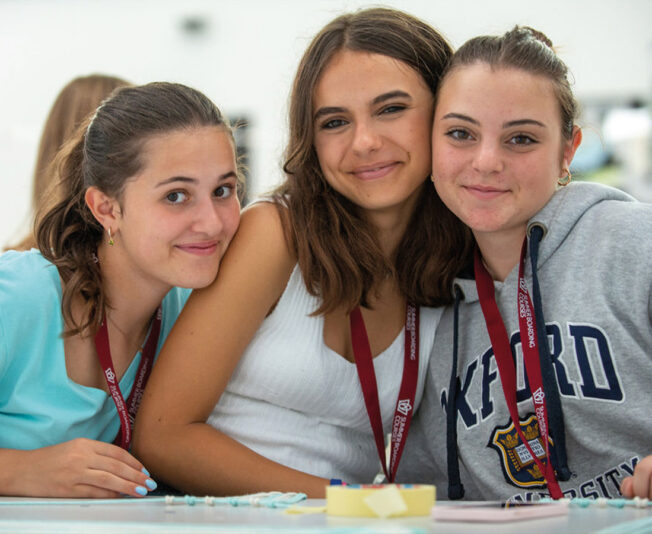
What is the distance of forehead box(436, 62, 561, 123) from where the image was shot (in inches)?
70.6

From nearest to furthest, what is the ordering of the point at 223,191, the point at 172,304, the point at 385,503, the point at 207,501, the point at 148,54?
the point at 385,503 → the point at 207,501 → the point at 223,191 → the point at 172,304 → the point at 148,54

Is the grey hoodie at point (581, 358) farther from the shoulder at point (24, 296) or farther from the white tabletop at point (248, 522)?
the shoulder at point (24, 296)

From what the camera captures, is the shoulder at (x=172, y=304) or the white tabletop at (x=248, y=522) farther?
the shoulder at (x=172, y=304)

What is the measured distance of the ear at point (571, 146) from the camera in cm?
189

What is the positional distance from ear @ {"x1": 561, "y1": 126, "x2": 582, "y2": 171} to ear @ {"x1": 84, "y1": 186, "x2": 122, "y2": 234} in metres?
1.05

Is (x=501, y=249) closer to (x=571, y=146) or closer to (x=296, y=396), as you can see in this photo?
(x=571, y=146)

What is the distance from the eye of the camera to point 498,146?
1802 mm

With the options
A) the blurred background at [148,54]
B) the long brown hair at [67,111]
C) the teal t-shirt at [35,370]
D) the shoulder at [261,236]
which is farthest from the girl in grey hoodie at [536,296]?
the blurred background at [148,54]

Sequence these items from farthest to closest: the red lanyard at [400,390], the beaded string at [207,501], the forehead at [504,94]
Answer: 1. the red lanyard at [400,390]
2. the forehead at [504,94]
3. the beaded string at [207,501]

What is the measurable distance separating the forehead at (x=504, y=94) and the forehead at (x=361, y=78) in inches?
6.2

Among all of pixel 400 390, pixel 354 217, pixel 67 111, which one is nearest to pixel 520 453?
pixel 400 390

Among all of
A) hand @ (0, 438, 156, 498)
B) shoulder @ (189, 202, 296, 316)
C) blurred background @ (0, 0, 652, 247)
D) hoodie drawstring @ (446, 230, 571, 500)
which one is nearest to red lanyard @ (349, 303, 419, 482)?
hoodie drawstring @ (446, 230, 571, 500)

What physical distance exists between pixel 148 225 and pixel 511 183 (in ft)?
2.68

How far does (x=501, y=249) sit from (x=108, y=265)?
0.95 metres
